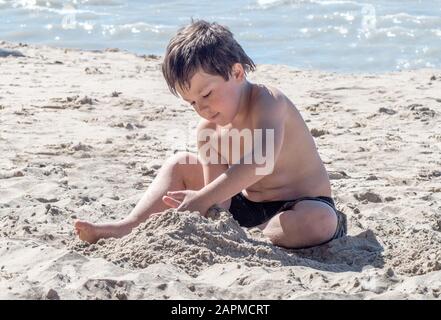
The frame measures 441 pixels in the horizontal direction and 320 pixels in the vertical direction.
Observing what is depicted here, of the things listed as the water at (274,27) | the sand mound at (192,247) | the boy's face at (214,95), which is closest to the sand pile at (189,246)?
the sand mound at (192,247)

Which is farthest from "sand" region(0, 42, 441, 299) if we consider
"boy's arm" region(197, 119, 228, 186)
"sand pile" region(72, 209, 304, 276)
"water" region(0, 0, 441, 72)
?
"water" region(0, 0, 441, 72)

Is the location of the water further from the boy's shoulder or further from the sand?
the boy's shoulder

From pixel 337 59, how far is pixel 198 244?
670 cm

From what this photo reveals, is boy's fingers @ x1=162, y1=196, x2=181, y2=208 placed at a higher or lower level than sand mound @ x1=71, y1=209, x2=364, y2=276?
higher

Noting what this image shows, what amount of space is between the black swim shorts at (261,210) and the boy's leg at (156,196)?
0.18m

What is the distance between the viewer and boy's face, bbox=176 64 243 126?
369 cm

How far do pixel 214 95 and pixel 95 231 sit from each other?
2.34 feet

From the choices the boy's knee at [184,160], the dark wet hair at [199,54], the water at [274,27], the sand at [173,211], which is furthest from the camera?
the water at [274,27]

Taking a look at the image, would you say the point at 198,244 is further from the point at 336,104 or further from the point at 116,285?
the point at 336,104

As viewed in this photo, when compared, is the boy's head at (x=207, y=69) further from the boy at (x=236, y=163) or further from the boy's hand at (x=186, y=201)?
the boy's hand at (x=186, y=201)

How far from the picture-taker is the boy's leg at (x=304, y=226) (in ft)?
12.4
